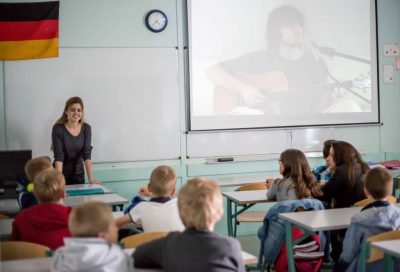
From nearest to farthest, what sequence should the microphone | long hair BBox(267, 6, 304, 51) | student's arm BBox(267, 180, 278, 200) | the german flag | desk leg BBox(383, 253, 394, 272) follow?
1. desk leg BBox(383, 253, 394, 272)
2. student's arm BBox(267, 180, 278, 200)
3. the german flag
4. long hair BBox(267, 6, 304, 51)
5. the microphone

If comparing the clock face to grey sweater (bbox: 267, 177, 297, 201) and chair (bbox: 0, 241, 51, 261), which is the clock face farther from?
chair (bbox: 0, 241, 51, 261)

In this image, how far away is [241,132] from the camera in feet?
20.5

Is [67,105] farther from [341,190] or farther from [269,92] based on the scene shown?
[341,190]

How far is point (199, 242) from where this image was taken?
7.22ft

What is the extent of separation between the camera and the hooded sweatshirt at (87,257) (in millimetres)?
2109

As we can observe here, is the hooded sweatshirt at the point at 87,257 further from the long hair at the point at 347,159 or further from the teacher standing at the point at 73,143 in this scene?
the teacher standing at the point at 73,143

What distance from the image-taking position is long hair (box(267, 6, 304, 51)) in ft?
20.8

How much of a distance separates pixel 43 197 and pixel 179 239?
100cm

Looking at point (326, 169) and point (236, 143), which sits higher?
point (236, 143)

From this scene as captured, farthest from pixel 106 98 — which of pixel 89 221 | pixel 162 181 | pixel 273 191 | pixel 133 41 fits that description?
pixel 89 221

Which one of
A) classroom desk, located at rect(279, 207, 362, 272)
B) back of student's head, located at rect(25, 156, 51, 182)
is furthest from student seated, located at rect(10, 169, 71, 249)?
classroom desk, located at rect(279, 207, 362, 272)

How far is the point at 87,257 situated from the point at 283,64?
470cm

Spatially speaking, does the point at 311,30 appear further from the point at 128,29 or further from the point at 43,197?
the point at 43,197

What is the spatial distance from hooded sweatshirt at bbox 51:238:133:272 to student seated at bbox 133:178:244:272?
225mm
